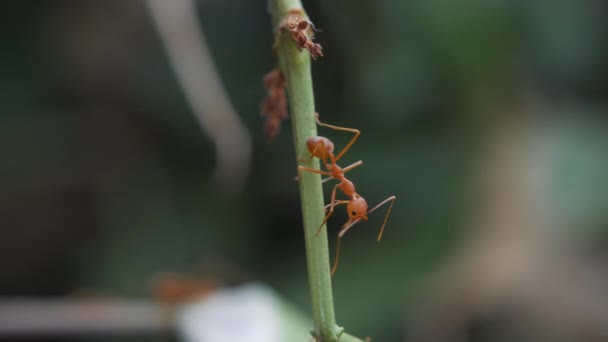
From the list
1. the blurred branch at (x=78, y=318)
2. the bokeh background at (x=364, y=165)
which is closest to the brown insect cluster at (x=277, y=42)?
the blurred branch at (x=78, y=318)

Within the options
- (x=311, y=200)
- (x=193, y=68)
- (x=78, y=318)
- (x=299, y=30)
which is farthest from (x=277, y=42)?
(x=78, y=318)

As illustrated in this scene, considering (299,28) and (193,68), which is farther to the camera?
(193,68)

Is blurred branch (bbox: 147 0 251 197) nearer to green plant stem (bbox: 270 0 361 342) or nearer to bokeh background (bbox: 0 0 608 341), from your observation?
bokeh background (bbox: 0 0 608 341)

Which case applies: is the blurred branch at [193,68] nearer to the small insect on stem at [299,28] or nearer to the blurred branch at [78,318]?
the blurred branch at [78,318]

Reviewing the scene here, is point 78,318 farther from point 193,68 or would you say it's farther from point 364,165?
point 364,165

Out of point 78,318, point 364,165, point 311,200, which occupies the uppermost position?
point 364,165
